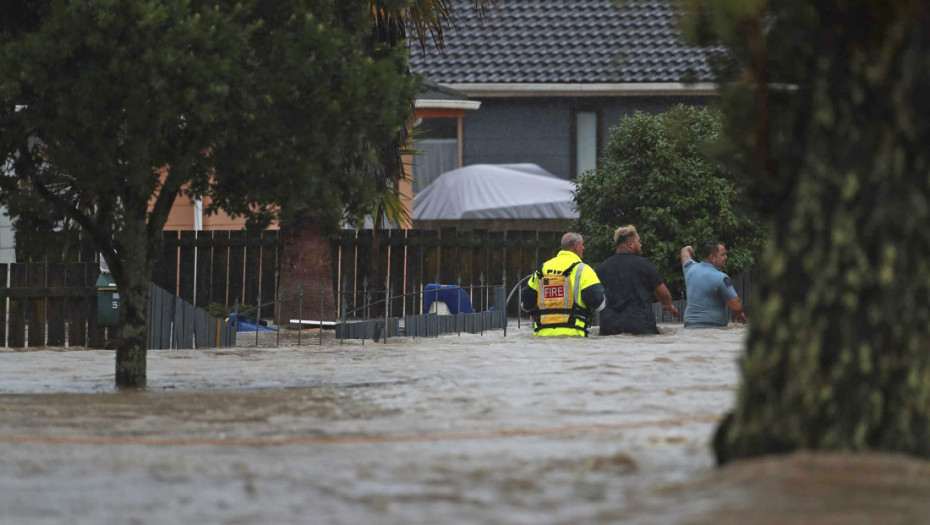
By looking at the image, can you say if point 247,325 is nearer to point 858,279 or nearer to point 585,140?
point 585,140

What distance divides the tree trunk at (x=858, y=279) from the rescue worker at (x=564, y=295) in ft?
33.9

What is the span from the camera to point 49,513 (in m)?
5.34

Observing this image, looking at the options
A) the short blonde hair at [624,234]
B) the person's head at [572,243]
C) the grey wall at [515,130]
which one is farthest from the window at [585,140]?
the person's head at [572,243]

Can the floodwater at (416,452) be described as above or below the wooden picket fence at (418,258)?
below

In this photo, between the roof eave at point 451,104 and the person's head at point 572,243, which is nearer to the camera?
Answer: the person's head at point 572,243

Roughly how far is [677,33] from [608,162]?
14.6 m

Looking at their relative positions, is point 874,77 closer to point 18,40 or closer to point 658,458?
point 658,458

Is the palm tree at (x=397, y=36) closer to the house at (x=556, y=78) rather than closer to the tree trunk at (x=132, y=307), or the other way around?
the tree trunk at (x=132, y=307)

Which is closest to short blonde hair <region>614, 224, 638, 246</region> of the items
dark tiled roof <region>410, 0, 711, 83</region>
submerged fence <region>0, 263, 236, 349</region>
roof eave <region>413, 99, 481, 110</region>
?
submerged fence <region>0, 263, 236, 349</region>

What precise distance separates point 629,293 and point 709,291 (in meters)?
1.17

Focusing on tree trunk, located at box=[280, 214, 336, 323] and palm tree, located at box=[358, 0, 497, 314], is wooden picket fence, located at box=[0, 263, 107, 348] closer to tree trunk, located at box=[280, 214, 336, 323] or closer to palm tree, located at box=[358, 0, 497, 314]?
palm tree, located at box=[358, 0, 497, 314]

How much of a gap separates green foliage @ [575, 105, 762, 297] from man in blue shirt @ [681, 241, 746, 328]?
118 inches

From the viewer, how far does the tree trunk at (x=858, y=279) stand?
5414 millimetres

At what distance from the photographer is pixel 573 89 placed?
28.8 metres
